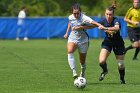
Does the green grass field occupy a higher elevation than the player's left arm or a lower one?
lower

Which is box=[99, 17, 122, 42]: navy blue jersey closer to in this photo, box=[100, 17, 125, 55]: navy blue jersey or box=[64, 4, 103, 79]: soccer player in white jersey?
box=[100, 17, 125, 55]: navy blue jersey

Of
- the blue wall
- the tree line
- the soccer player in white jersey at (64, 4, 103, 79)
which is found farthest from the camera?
the tree line

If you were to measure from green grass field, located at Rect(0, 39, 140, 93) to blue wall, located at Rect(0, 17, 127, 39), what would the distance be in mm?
12107

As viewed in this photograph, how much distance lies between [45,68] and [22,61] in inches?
105

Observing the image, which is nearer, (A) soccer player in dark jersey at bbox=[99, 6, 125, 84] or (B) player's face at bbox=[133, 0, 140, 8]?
(A) soccer player in dark jersey at bbox=[99, 6, 125, 84]

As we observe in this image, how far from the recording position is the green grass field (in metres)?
13.8

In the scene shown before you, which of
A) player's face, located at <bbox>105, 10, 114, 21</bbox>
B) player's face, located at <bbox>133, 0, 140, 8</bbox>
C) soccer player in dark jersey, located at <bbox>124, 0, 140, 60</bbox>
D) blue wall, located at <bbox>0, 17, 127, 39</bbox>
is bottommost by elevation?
blue wall, located at <bbox>0, 17, 127, 39</bbox>

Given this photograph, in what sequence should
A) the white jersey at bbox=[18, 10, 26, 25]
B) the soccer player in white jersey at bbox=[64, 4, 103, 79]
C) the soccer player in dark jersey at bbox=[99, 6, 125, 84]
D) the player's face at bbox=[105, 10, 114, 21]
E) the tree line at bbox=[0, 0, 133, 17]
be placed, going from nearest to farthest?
the player's face at bbox=[105, 10, 114, 21], the soccer player in dark jersey at bbox=[99, 6, 125, 84], the soccer player in white jersey at bbox=[64, 4, 103, 79], the white jersey at bbox=[18, 10, 26, 25], the tree line at bbox=[0, 0, 133, 17]

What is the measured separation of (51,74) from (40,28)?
21380 millimetres

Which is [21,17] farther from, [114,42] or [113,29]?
[113,29]

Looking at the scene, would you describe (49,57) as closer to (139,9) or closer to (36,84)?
(139,9)

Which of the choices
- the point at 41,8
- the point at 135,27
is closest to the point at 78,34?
the point at 135,27

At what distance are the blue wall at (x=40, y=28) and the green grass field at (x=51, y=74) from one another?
12.1 m

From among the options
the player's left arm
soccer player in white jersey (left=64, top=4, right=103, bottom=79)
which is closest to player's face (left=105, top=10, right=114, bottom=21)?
the player's left arm
